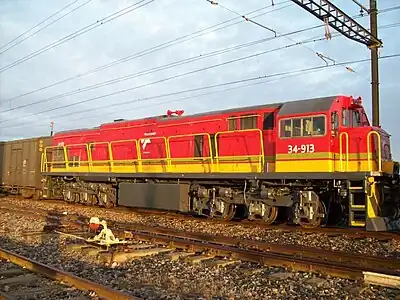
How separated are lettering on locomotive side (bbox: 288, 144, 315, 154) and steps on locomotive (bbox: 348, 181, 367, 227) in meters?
1.40

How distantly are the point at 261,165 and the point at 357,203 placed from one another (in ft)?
9.91

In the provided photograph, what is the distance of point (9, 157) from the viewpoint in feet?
86.2

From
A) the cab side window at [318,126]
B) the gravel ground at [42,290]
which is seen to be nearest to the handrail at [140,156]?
the cab side window at [318,126]

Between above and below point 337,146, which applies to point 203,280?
below

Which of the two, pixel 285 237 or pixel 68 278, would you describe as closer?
pixel 68 278

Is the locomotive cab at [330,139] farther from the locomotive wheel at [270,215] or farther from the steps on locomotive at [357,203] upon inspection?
the locomotive wheel at [270,215]

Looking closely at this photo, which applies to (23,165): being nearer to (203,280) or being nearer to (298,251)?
(298,251)

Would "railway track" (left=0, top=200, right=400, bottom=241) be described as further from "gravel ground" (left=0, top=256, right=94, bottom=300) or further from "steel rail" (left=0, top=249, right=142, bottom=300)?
"gravel ground" (left=0, top=256, right=94, bottom=300)

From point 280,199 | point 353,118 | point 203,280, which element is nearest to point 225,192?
point 280,199

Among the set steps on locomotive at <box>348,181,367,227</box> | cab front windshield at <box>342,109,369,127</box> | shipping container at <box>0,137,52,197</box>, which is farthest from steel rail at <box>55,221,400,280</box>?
shipping container at <box>0,137,52,197</box>

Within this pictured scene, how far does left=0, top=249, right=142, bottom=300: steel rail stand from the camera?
5.29 meters

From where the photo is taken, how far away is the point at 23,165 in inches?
960

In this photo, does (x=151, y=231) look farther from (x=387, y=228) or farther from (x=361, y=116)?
(x=361, y=116)

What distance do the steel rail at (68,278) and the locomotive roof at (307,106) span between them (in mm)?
7784
